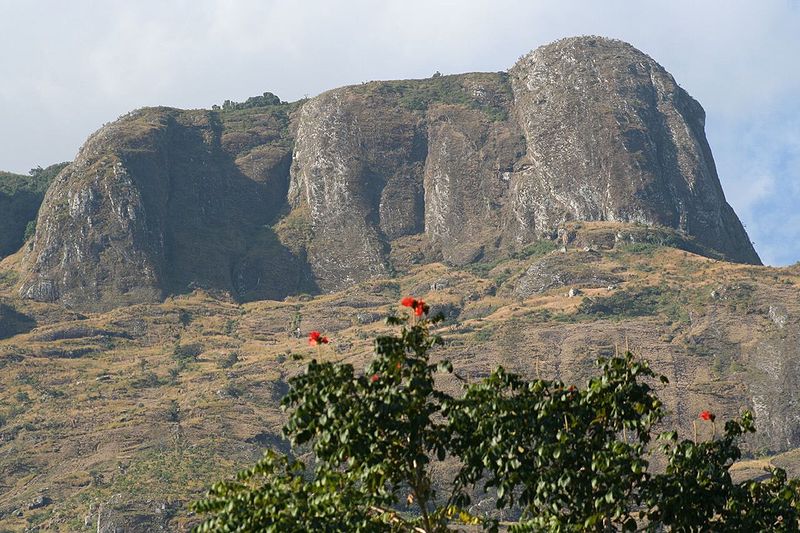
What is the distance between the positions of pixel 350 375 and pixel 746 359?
9340 cm

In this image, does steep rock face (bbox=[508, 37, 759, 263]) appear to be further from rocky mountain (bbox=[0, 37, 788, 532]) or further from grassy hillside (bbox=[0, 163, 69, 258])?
grassy hillside (bbox=[0, 163, 69, 258])

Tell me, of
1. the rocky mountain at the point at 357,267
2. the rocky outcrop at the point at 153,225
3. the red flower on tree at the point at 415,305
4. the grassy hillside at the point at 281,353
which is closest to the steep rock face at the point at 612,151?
the rocky mountain at the point at 357,267

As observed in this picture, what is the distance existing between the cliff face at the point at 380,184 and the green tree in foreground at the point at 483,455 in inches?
4721

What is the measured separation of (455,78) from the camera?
563 feet

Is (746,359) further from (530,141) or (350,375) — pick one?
(350,375)

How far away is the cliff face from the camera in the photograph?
464 ft

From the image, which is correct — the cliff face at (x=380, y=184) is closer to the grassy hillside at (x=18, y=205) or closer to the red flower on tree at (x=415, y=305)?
the grassy hillside at (x=18, y=205)

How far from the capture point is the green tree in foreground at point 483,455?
61.5ft

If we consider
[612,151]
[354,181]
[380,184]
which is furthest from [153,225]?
[612,151]

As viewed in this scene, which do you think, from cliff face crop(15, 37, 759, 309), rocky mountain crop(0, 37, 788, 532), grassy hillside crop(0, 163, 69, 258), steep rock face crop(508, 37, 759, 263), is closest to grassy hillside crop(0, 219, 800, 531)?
rocky mountain crop(0, 37, 788, 532)

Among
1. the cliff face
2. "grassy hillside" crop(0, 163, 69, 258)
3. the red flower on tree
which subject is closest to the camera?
the red flower on tree

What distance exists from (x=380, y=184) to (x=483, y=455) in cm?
13681

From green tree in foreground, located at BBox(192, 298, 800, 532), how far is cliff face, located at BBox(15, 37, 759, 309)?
4721 inches

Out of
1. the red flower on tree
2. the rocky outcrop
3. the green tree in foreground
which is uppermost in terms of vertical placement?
the rocky outcrop
